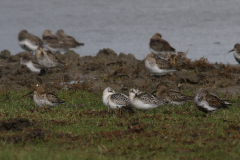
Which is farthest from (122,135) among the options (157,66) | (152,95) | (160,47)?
(160,47)

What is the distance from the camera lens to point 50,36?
23656mm

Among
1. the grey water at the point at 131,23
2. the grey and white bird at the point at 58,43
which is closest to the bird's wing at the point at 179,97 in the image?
the grey water at the point at 131,23

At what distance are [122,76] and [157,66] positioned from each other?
1430 mm

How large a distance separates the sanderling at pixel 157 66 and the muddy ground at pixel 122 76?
0.25m

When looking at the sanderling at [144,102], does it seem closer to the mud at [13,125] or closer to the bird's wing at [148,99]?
the bird's wing at [148,99]

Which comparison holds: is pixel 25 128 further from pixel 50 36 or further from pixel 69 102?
pixel 50 36

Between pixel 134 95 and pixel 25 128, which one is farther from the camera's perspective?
pixel 134 95

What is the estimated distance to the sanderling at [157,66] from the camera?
648 inches

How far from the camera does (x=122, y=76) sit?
16516 millimetres

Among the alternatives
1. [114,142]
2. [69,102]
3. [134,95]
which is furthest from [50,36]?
[114,142]

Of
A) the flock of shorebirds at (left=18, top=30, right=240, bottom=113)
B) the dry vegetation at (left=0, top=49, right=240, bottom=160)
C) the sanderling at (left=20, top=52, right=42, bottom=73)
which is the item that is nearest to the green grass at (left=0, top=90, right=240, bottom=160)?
the dry vegetation at (left=0, top=49, right=240, bottom=160)

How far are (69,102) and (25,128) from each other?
3952mm

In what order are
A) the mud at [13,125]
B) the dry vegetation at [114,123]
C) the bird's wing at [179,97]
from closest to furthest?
the dry vegetation at [114,123] < the mud at [13,125] < the bird's wing at [179,97]

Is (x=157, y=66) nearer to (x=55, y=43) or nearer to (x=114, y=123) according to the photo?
(x=114, y=123)
